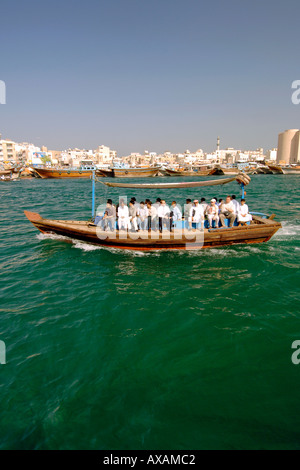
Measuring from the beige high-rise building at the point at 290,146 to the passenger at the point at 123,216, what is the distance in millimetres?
119190

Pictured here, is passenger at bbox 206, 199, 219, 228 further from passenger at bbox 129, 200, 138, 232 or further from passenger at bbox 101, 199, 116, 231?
passenger at bbox 101, 199, 116, 231

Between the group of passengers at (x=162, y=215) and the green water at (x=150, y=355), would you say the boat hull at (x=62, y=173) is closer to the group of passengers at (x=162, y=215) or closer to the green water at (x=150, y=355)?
the group of passengers at (x=162, y=215)

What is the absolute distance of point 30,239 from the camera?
13.8 m

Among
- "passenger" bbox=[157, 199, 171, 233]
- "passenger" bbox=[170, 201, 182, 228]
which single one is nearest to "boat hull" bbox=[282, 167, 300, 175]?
"passenger" bbox=[170, 201, 182, 228]

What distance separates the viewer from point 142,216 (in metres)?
11.7

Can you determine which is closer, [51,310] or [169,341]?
[169,341]

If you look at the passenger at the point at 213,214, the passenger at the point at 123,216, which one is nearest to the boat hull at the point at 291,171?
the passenger at the point at 213,214

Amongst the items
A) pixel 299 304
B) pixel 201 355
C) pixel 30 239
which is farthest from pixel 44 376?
pixel 30 239

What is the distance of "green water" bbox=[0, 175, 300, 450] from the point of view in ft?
14.1

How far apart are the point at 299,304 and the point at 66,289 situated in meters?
6.91

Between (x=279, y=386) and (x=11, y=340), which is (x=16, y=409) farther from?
(x=279, y=386)

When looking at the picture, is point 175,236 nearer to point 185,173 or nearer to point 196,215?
point 196,215

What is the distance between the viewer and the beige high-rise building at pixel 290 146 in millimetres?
112438

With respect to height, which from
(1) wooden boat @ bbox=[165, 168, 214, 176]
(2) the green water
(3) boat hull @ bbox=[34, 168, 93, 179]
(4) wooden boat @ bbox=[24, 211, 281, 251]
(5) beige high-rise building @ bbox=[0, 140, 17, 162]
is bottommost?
(2) the green water
